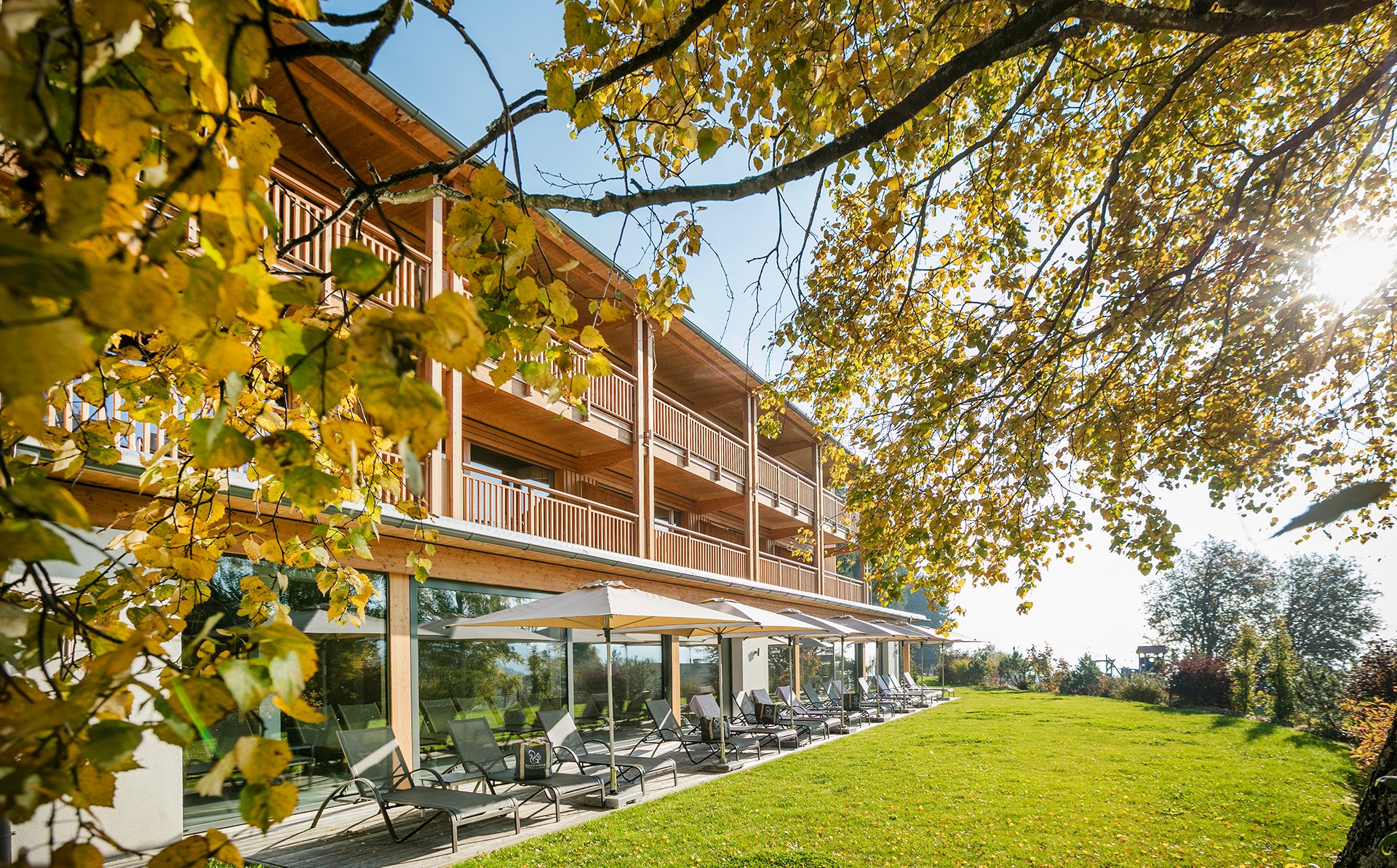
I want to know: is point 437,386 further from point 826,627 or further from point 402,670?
point 826,627

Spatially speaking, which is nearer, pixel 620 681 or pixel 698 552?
pixel 620 681

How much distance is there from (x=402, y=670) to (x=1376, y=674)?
19870 millimetres

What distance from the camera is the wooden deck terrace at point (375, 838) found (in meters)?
6.78

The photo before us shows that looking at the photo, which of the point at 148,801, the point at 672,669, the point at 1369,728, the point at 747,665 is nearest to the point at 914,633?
the point at 747,665

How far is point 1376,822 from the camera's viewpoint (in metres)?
3.51

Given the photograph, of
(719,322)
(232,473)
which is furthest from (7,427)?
(232,473)

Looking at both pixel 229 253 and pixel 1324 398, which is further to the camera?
pixel 1324 398

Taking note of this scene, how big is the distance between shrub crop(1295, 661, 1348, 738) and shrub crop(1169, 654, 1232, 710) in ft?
11.0

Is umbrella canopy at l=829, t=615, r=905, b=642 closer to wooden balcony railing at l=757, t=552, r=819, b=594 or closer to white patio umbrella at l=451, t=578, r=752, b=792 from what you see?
wooden balcony railing at l=757, t=552, r=819, b=594

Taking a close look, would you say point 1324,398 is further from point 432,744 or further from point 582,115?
point 432,744

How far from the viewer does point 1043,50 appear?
17.7 ft

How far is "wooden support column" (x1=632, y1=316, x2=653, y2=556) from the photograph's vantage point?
14.7m

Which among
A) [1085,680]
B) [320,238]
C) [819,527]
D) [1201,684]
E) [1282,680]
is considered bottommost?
[1085,680]

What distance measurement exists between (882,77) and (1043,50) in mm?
1977
